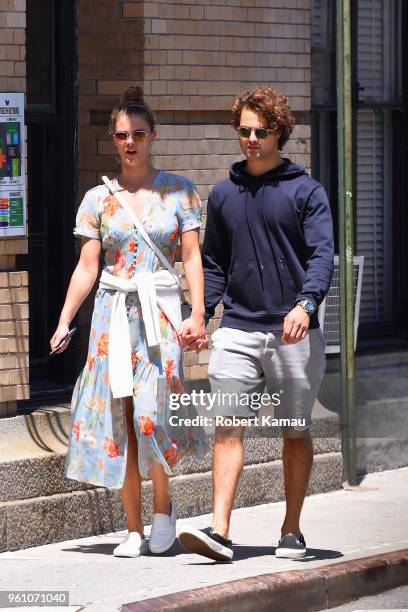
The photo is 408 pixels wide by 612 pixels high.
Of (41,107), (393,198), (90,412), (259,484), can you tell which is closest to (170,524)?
(90,412)

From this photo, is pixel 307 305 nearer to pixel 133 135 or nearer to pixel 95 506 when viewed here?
pixel 133 135

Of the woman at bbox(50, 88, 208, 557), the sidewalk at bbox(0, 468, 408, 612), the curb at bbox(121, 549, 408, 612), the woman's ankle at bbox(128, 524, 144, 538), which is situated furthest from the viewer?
the woman's ankle at bbox(128, 524, 144, 538)

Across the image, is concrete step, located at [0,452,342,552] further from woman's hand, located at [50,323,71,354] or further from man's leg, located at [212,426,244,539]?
man's leg, located at [212,426,244,539]

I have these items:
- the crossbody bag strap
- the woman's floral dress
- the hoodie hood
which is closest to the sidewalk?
the woman's floral dress

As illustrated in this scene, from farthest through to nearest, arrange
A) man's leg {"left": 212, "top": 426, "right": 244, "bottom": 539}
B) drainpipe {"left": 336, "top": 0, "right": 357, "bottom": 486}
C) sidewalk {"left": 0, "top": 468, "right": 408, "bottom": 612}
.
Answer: drainpipe {"left": 336, "top": 0, "right": 357, "bottom": 486}
man's leg {"left": 212, "top": 426, "right": 244, "bottom": 539}
sidewalk {"left": 0, "top": 468, "right": 408, "bottom": 612}

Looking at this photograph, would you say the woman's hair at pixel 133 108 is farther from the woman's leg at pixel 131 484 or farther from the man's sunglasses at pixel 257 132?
the woman's leg at pixel 131 484

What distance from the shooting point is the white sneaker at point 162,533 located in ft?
25.8

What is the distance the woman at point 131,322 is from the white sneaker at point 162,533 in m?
0.01

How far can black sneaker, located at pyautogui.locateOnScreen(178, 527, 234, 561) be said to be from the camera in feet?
24.0

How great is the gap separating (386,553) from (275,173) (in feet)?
6.15

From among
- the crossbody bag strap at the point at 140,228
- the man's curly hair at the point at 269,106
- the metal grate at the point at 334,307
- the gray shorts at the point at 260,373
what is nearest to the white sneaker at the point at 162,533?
the gray shorts at the point at 260,373

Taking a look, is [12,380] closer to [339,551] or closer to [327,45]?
[339,551]

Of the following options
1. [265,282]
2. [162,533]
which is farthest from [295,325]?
[162,533]

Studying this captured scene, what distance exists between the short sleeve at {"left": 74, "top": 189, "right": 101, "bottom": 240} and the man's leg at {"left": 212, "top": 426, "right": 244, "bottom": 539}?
1.07m
